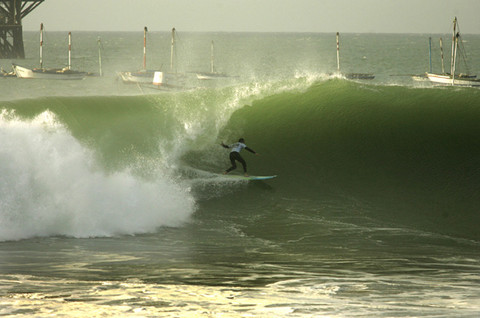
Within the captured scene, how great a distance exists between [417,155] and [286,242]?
5.73 metres

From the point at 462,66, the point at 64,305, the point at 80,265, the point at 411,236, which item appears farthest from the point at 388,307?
the point at 462,66

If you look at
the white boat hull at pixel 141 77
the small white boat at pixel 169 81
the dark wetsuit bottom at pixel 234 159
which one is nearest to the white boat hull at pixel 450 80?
the small white boat at pixel 169 81

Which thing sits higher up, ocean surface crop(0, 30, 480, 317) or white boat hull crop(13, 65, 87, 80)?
white boat hull crop(13, 65, 87, 80)

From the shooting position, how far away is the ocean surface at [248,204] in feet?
23.5

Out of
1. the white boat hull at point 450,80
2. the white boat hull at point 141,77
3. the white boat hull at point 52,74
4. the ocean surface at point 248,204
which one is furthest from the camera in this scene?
the white boat hull at point 52,74

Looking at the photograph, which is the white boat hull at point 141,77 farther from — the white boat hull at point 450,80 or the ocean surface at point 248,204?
the ocean surface at point 248,204

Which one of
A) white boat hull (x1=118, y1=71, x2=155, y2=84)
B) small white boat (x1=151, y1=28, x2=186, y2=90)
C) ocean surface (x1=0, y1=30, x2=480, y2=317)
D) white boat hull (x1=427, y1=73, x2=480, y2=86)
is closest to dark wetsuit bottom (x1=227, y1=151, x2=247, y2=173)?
ocean surface (x1=0, y1=30, x2=480, y2=317)

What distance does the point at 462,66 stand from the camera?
292 ft

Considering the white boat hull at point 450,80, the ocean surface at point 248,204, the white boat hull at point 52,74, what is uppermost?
the white boat hull at point 52,74

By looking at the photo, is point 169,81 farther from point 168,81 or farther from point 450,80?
point 450,80

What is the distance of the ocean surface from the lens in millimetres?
7164

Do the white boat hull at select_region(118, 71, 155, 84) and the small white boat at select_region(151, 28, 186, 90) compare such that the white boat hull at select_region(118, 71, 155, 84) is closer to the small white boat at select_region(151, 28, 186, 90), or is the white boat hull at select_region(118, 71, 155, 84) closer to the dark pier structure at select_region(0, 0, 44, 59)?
the small white boat at select_region(151, 28, 186, 90)

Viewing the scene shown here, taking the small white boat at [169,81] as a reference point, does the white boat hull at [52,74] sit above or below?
above

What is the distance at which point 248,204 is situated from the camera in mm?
13711
